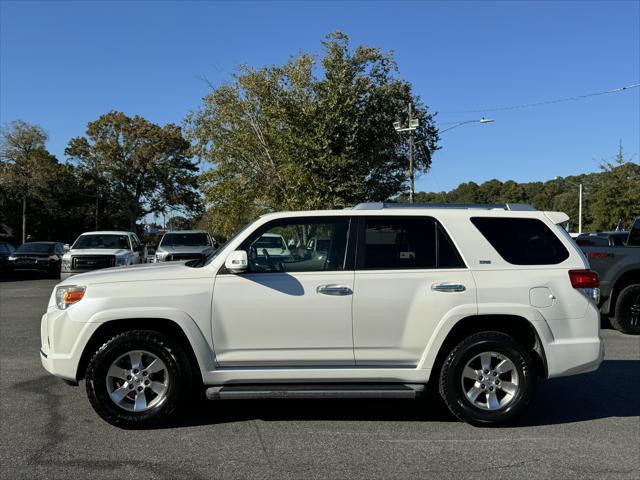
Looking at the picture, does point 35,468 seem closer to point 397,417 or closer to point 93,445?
point 93,445

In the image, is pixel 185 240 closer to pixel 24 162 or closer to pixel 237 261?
pixel 237 261

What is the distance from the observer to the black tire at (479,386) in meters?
4.96

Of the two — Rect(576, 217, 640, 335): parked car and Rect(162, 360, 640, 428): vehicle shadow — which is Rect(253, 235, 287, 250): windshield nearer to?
Rect(162, 360, 640, 428): vehicle shadow

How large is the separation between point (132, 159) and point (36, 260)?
114 ft

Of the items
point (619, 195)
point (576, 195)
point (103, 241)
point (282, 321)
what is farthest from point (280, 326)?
point (576, 195)

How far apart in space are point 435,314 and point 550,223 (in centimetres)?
142

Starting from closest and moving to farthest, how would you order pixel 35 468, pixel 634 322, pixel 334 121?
pixel 35 468 → pixel 634 322 → pixel 334 121

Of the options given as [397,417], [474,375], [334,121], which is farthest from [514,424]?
[334,121]

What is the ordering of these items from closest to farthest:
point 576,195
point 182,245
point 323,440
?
point 323,440 < point 182,245 < point 576,195

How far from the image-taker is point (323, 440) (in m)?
4.69

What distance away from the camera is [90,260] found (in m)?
15.6

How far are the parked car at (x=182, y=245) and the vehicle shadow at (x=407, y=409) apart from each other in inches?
456

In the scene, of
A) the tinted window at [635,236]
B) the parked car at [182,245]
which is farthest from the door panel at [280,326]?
the parked car at [182,245]

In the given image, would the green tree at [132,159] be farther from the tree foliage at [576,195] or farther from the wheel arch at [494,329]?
the wheel arch at [494,329]
